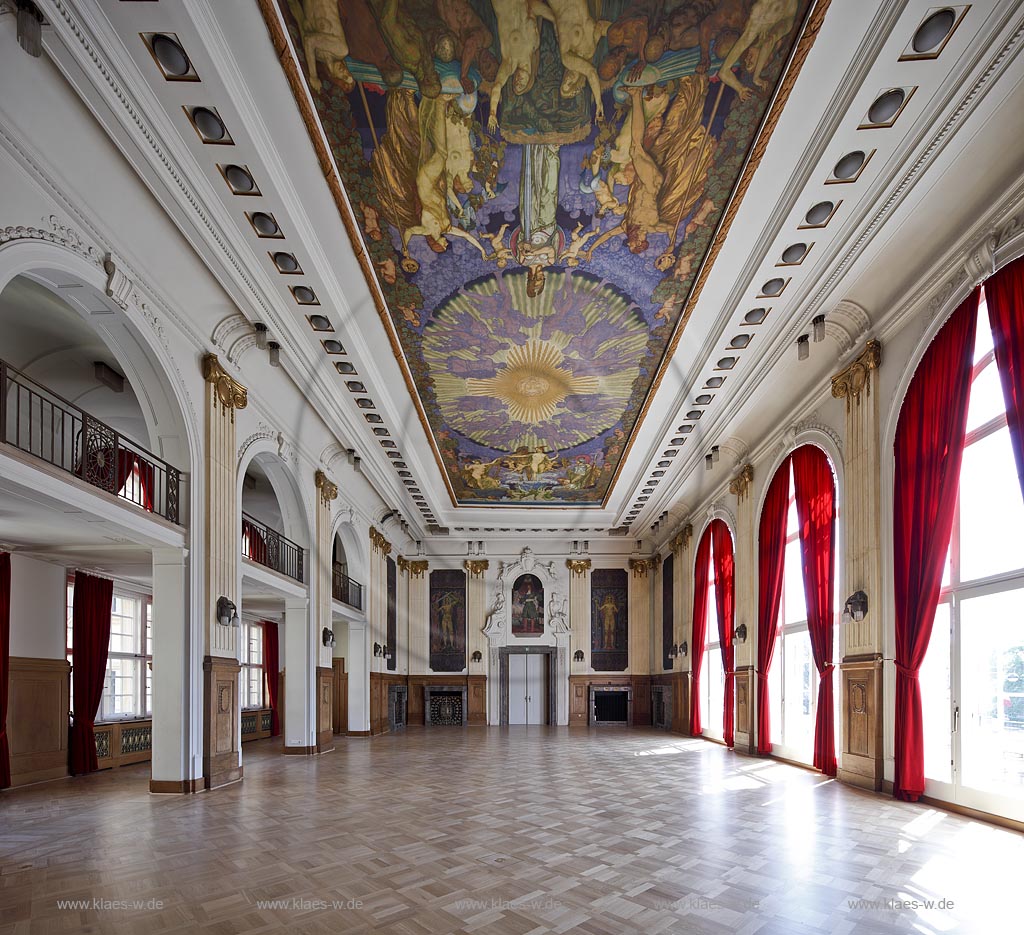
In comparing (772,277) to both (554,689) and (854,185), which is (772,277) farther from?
(554,689)

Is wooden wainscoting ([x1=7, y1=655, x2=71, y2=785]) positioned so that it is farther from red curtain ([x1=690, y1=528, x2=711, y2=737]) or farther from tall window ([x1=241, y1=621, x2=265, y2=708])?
red curtain ([x1=690, y1=528, x2=711, y2=737])

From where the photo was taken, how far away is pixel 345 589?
17.7 metres

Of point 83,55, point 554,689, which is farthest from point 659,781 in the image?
point 554,689

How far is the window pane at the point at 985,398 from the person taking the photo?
7.76 m

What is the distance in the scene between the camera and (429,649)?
80.6ft

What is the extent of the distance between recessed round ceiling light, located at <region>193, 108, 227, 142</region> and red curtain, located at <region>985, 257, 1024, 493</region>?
274 inches

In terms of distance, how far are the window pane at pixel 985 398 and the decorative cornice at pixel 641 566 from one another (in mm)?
17092

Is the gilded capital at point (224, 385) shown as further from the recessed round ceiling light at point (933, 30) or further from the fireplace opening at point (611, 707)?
the fireplace opening at point (611, 707)

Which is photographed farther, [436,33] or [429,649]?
[429,649]

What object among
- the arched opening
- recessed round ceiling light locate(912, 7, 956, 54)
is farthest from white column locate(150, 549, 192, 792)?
recessed round ceiling light locate(912, 7, 956, 54)

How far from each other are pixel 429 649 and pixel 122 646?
37.1 feet

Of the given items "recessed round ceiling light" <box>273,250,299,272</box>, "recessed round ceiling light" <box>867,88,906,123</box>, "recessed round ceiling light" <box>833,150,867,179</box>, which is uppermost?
"recessed round ceiling light" <box>867,88,906,123</box>

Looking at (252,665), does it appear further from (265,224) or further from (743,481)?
(265,224)

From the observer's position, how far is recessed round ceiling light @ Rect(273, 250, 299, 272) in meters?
8.23
